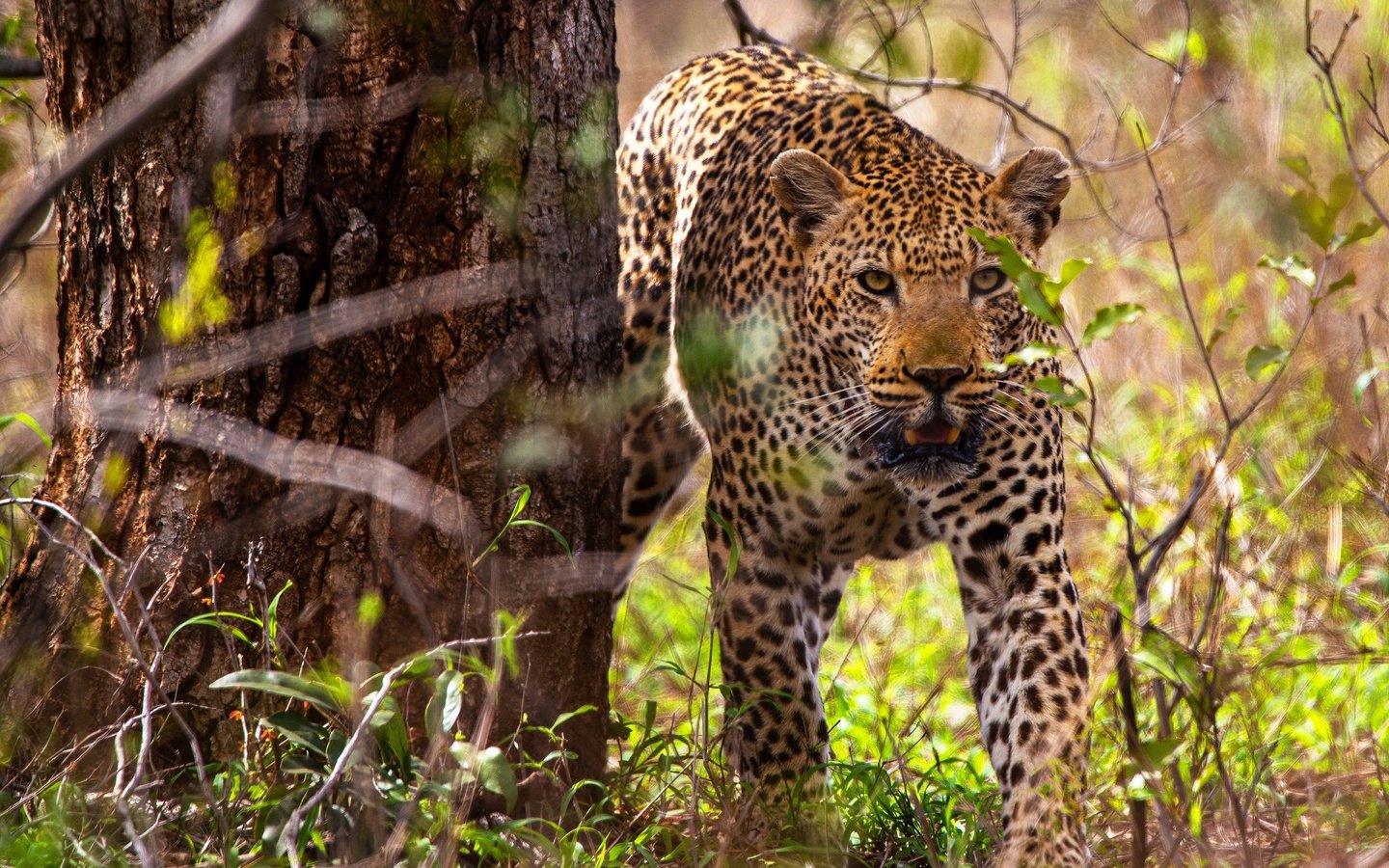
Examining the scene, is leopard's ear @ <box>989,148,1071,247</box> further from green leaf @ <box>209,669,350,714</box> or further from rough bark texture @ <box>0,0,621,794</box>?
green leaf @ <box>209,669,350,714</box>

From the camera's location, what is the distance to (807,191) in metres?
5.49

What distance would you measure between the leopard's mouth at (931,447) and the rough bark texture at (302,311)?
123 centimetres

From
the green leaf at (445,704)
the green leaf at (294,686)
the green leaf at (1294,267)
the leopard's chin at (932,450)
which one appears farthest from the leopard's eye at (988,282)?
the green leaf at (294,686)

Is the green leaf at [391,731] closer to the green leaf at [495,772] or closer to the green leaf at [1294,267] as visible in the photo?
the green leaf at [495,772]

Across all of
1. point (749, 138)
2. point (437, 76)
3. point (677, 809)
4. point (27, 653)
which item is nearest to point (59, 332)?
point (27, 653)

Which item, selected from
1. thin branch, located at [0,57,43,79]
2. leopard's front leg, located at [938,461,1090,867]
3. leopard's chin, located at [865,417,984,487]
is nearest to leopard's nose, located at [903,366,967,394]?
leopard's chin, located at [865,417,984,487]

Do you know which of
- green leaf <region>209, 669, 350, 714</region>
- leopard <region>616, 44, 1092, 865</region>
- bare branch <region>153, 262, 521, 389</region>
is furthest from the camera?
leopard <region>616, 44, 1092, 865</region>

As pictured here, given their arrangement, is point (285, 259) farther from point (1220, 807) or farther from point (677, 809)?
point (1220, 807)

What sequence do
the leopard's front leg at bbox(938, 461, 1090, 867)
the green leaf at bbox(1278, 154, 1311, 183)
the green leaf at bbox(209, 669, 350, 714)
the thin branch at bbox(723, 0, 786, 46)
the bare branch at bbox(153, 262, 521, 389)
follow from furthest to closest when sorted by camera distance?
the thin branch at bbox(723, 0, 786, 46) → the leopard's front leg at bbox(938, 461, 1090, 867) → the bare branch at bbox(153, 262, 521, 389) → the green leaf at bbox(209, 669, 350, 714) → the green leaf at bbox(1278, 154, 1311, 183)

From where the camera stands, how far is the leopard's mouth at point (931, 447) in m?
4.84

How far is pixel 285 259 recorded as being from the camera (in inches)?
161

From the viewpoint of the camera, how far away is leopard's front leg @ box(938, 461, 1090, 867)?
470 cm

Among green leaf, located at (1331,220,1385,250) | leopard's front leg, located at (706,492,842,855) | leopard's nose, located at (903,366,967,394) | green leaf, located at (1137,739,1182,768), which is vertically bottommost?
leopard's front leg, located at (706,492,842,855)

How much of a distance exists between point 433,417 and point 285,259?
587mm
